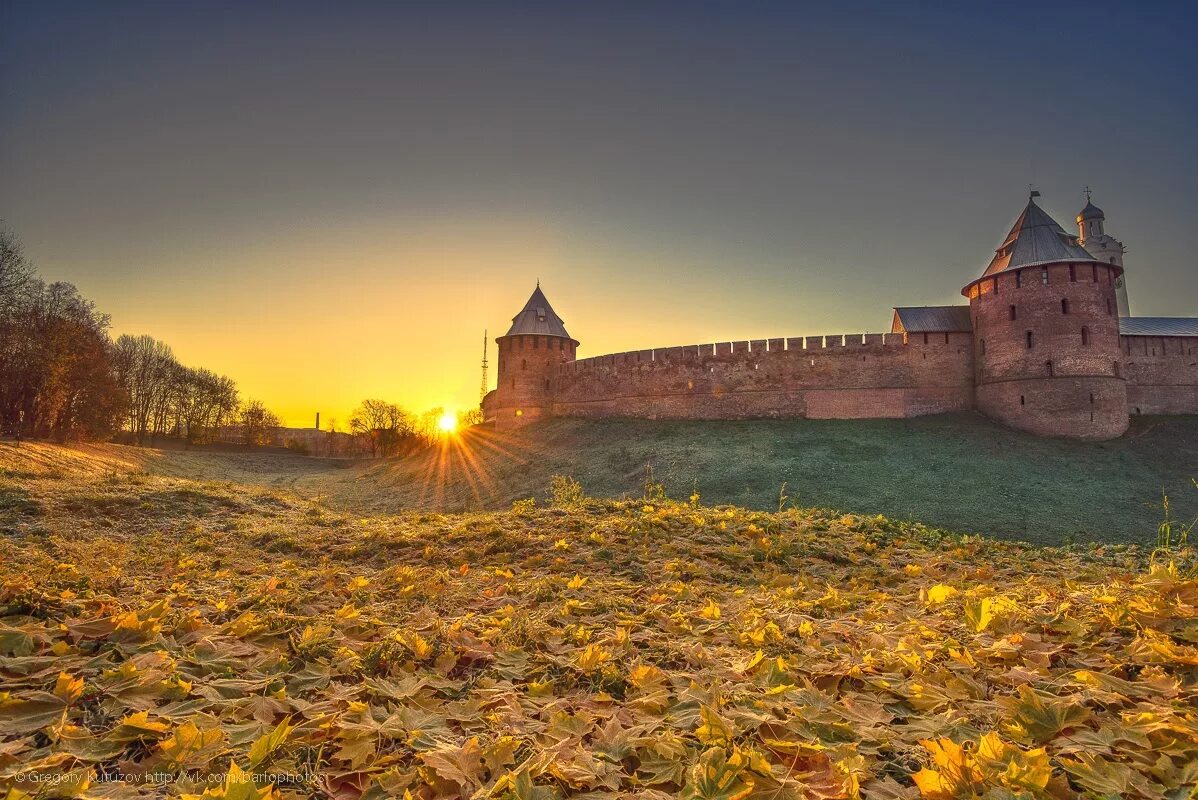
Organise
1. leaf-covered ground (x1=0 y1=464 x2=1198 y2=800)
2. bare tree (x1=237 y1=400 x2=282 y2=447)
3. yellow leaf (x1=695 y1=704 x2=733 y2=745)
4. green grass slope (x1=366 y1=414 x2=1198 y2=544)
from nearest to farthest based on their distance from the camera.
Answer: leaf-covered ground (x1=0 y1=464 x2=1198 y2=800) → yellow leaf (x1=695 y1=704 x2=733 y2=745) → green grass slope (x1=366 y1=414 x2=1198 y2=544) → bare tree (x1=237 y1=400 x2=282 y2=447)

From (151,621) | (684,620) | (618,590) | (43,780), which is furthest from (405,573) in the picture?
(43,780)

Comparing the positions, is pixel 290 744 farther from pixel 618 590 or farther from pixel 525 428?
pixel 525 428

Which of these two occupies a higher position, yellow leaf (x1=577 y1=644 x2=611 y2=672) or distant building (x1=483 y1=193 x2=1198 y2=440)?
distant building (x1=483 y1=193 x2=1198 y2=440)

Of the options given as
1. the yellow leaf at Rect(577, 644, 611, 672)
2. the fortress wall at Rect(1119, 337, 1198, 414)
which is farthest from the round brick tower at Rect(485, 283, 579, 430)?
the yellow leaf at Rect(577, 644, 611, 672)

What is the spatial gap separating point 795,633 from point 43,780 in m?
3.12

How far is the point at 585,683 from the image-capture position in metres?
2.62

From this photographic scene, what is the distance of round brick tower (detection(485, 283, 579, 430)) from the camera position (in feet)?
110

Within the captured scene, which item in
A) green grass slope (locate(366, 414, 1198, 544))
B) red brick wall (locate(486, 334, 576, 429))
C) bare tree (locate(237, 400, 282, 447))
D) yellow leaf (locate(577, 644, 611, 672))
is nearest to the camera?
yellow leaf (locate(577, 644, 611, 672))

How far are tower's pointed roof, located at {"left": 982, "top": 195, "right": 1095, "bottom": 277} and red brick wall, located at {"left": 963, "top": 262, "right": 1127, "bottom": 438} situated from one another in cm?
44

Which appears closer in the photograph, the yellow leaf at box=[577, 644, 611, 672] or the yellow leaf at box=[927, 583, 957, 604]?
the yellow leaf at box=[577, 644, 611, 672]

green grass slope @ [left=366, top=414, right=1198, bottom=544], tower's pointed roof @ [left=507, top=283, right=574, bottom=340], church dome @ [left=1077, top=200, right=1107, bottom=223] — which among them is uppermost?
church dome @ [left=1077, top=200, right=1107, bottom=223]

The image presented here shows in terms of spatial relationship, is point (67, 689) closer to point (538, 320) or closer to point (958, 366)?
point (958, 366)

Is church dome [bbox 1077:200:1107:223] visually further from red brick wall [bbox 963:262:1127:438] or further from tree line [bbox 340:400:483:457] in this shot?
tree line [bbox 340:400:483:457]

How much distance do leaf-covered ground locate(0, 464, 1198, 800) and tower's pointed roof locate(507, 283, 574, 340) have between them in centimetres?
2962
